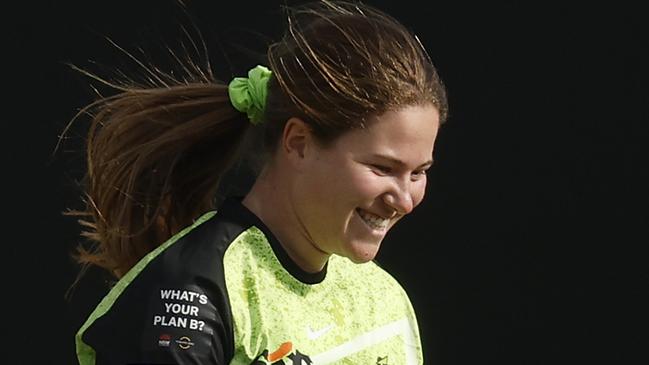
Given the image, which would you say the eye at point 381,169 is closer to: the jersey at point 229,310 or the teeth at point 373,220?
the teeth at point 373,220

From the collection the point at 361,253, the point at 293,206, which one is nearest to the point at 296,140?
the point at 293,206

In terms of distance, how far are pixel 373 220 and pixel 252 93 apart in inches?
12.6

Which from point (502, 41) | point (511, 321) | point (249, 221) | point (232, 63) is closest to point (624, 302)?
point (511, 321)

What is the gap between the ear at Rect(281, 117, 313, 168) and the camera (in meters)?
2.77

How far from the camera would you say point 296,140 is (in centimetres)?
279

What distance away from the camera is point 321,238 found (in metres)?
2.82

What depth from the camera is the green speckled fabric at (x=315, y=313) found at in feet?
8.88

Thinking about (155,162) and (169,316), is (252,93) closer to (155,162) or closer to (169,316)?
(155,162)

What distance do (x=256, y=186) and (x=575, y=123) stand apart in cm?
125

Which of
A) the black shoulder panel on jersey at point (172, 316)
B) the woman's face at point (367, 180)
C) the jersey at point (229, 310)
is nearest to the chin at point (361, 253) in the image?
the woman's face at point (367, 180)

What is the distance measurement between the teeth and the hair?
0.14 m

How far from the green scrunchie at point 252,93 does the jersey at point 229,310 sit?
0.17 m

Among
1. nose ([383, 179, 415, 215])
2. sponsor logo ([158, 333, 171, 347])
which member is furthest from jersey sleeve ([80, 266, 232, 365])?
nose ([383, 179, 415, 215])

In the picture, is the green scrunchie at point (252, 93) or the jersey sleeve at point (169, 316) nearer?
the jersey sleeve at point (169, 316)
